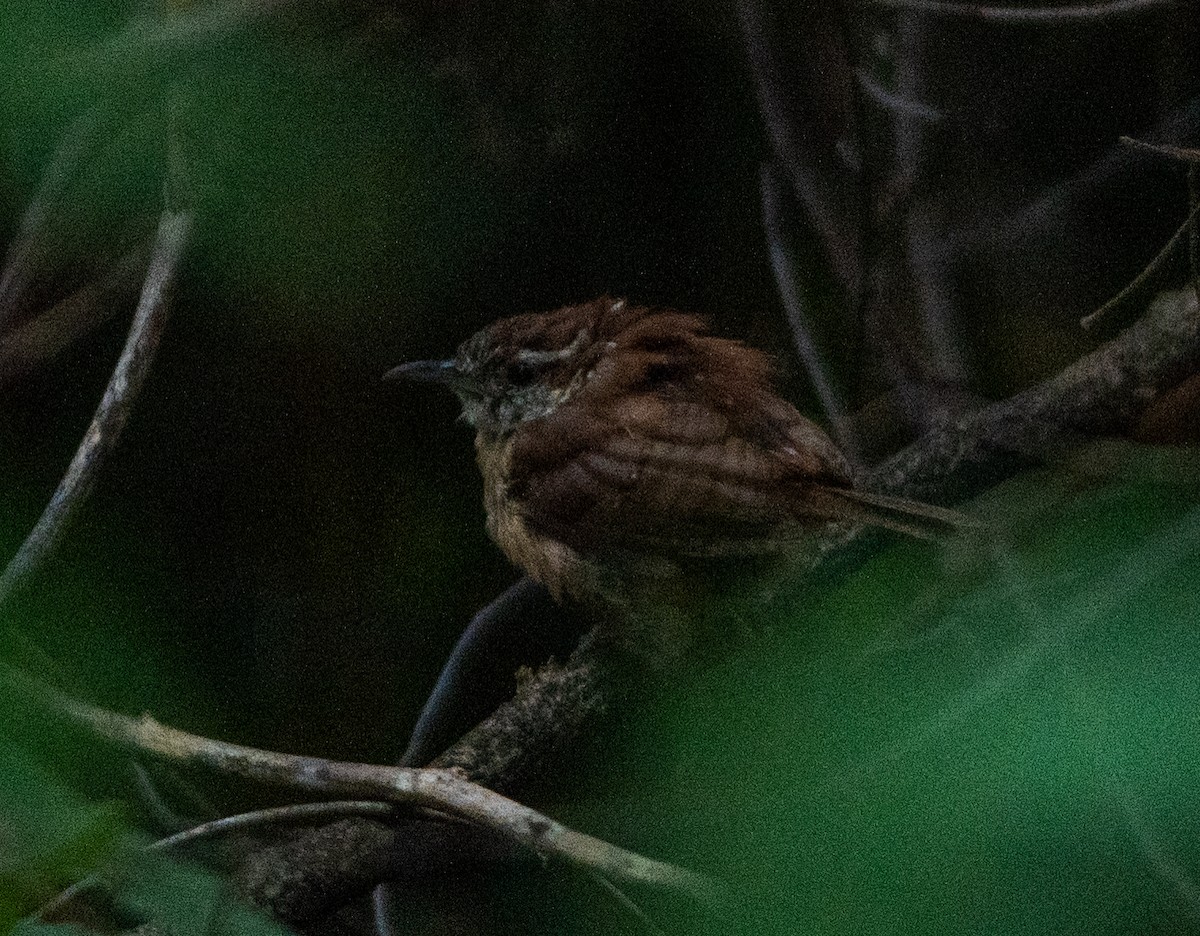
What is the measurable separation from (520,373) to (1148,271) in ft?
2.18

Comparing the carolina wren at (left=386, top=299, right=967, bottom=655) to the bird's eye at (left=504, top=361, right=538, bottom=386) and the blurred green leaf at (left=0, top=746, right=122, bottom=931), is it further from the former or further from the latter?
the blurred green leaf at (left=0, top=746, right=122, bottom=931)

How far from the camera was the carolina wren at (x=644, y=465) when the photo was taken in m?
1.34

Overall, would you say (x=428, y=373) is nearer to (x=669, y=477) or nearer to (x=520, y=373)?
(x=520, y=373)

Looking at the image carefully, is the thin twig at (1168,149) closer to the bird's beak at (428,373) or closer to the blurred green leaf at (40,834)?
the bird's beak at (428,373)

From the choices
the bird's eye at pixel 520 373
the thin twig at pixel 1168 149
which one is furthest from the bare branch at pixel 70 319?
the thin twig at pixel 1168 149

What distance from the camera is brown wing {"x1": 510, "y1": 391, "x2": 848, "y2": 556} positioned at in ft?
4.42

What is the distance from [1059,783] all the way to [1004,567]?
0.84 ft

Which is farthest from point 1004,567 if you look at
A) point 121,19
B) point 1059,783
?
point 121,19

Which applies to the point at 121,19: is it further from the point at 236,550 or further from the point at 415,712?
the point at 415,712

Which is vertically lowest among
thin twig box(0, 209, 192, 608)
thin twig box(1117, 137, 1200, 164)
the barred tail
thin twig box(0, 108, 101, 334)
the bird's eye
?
the barred tail

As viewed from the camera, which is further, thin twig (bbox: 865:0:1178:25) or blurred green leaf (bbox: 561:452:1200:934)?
thin twig (bbox: 865:0:1178:25)

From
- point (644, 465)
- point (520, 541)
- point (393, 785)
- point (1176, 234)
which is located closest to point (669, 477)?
point (644, 465)

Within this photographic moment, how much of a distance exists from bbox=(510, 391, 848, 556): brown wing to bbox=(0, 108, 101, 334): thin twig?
21.5 inches

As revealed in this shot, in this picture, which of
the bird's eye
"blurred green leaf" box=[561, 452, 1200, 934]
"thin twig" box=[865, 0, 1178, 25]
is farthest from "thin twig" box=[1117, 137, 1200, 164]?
the bird's eye
